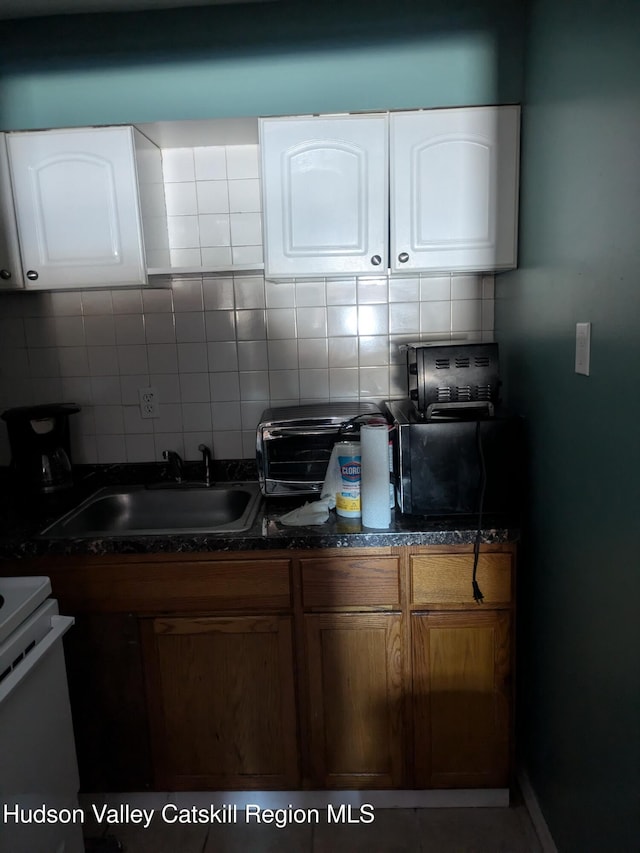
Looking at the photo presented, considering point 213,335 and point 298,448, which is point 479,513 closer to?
point 298,448

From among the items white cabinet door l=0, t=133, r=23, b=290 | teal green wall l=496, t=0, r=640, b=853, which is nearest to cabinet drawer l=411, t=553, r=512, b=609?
teal green wall l=496, t=0, r=640, b=853

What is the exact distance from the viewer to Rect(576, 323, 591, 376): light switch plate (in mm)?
1247

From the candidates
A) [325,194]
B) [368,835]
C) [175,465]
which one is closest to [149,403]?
[175,465]

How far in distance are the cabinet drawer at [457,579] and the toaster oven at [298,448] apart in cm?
42

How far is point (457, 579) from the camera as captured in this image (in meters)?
1.58

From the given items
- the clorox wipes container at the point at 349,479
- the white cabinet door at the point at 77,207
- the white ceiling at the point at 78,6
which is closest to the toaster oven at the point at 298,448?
the clorox wipes container at the point at 349,479

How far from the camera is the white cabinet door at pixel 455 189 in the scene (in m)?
1.68

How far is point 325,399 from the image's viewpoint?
6.92ft

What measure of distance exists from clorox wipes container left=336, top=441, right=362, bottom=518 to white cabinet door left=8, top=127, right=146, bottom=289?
802 millimetres

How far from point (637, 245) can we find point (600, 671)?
0.85 meters

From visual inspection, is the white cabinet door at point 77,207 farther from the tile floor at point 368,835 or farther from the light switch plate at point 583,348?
the tile floor at point 368,835

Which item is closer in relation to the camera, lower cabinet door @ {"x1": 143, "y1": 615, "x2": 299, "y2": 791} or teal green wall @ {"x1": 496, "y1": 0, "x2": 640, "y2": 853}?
teal green wall @ {"x1": 496, "y1": 0, "x2": 640, "y2": 853}

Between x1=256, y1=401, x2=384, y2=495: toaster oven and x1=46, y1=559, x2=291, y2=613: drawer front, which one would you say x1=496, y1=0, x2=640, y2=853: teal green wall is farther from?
x1=46, y1=559, x2=291, y2=613: drawer front

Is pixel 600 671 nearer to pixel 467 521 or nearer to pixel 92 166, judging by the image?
pixel 467 521
